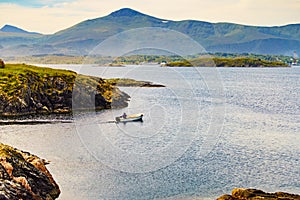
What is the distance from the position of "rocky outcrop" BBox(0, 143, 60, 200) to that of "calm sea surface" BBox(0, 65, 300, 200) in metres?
2.08

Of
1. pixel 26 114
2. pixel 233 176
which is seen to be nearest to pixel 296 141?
pixel 233 176

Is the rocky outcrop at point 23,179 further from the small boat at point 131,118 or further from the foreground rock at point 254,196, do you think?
the small boat at point 131,118

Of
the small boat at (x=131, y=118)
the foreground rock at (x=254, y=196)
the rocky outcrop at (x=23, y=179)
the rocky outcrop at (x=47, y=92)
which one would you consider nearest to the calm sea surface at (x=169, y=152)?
the small boat at (x=131, y=118)

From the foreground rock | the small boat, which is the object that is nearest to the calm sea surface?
the small boat

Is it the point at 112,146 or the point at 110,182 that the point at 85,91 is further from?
the point at 110,182

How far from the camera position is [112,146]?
203ft

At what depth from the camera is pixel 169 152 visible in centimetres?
5947

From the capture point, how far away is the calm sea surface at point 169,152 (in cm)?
4397

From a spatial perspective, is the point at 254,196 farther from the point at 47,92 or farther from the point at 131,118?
the point at 47,92

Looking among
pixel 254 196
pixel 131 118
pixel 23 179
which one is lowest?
pixel 254 196

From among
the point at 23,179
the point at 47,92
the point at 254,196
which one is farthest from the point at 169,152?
the point at 47,92

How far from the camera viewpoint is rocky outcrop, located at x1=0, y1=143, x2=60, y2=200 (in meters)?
33.6

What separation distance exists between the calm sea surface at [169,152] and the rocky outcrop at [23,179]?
208cm

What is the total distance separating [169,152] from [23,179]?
2766 centimetres
